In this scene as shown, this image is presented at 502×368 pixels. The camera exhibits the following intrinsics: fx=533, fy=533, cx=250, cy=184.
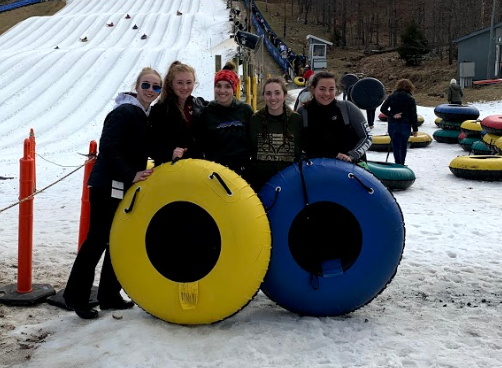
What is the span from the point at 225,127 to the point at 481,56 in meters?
27.7

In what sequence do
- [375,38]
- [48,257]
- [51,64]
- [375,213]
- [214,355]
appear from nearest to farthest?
[214,355]
[375,213]
[48,257]
[51,64]
[375,38]

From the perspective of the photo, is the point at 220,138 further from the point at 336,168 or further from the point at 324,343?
the point at 324,343

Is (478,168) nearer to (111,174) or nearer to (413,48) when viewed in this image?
(111,174)

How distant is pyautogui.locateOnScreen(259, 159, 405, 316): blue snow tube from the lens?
125 inches

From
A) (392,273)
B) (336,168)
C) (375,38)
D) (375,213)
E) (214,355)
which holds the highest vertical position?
(375,38)

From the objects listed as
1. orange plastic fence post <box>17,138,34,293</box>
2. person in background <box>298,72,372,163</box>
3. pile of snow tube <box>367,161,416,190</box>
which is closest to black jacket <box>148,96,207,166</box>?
person in background <box>298,72,372,163</box>

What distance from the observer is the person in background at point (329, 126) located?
3.59 metres

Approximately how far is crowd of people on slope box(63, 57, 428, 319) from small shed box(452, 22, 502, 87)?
25194mm

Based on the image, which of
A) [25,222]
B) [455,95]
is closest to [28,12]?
[455,95]

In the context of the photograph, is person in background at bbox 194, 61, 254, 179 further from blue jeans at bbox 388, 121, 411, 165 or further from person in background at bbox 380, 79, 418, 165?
blue jeans at bbox 388, 121, 411, 165

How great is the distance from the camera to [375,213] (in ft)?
10.4

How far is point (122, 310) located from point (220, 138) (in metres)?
1.30

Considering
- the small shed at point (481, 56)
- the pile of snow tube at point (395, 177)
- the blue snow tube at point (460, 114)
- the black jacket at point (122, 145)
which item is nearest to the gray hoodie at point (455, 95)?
the blue snow tube at point (460, 114)

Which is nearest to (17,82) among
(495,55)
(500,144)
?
(500,144)
